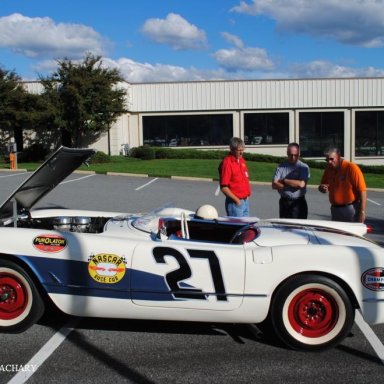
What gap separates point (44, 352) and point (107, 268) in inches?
30.7

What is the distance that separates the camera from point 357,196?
5.88 meters

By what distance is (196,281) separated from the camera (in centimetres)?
391

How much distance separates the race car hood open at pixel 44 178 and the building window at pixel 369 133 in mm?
28983

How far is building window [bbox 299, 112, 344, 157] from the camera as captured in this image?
31266mm

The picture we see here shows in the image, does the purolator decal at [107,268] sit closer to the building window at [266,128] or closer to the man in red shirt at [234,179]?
the man in red shirt at [234,179]

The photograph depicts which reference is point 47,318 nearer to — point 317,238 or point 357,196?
point 317,238

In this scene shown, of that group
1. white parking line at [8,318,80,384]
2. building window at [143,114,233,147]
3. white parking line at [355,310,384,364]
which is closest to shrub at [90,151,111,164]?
building window at [143,114,233,147]

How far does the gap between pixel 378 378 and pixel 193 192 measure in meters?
12.0

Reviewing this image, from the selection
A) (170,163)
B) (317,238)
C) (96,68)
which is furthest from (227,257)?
(96,68)

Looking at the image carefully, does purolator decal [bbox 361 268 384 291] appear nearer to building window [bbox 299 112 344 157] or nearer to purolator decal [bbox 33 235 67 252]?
purolator decal [bbox 33 235 67 252]

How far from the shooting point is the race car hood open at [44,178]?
4664mm

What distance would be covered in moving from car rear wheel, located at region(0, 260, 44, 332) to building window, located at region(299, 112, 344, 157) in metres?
28.6

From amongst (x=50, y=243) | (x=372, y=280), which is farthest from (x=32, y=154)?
(x=372, y=280)

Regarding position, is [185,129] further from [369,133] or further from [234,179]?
[234,179]
